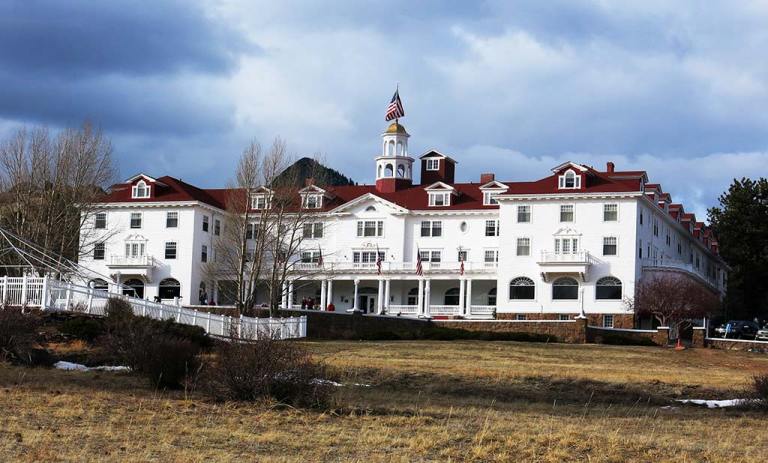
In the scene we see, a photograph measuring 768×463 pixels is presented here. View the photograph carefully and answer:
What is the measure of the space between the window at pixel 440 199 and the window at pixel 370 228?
401 cm

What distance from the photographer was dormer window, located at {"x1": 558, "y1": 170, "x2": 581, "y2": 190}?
246 feet

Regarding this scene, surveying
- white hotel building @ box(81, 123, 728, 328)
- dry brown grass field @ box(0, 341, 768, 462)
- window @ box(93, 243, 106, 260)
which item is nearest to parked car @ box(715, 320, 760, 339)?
white hotel building @ box(81, 123, 728, 328)

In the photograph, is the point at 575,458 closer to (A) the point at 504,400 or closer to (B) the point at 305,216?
(A) the point at 504,400

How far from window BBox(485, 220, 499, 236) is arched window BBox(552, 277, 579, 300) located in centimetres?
759

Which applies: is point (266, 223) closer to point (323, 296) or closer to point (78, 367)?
point (323, 296)

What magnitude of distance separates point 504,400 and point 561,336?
30.9m

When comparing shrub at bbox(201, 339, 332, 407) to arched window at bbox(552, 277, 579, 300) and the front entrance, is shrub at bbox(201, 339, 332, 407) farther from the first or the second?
the front entrance

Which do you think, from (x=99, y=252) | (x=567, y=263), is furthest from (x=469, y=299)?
(x=99, y=252)

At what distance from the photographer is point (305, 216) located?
7175cm

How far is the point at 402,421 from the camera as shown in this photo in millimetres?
19188

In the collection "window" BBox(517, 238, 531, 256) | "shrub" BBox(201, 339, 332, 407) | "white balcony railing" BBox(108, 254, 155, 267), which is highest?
"window" BBox(517, 238, 531, 256)

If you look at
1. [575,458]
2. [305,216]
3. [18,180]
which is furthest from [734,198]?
[575,458]

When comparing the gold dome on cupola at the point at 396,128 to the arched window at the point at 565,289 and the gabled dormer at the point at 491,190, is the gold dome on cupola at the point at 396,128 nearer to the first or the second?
the gabled dormer at the point at 491,190

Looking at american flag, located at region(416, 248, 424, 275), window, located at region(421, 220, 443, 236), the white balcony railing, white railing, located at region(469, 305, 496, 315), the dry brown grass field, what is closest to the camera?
the dry brown grass field
